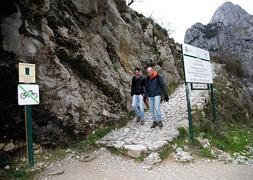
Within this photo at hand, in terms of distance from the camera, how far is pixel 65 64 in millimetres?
9602

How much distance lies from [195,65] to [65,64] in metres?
4.15

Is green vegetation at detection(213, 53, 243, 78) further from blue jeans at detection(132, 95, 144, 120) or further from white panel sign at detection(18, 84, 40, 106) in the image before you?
white panel sign at detection(18, 84, 40, 106)

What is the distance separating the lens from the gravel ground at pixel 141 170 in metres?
6.41

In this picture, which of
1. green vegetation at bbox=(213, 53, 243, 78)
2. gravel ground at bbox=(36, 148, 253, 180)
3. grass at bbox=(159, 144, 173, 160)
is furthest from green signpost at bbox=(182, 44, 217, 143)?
green vegetation at bbox=(213, 53, 243, 78)

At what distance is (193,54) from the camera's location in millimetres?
9195

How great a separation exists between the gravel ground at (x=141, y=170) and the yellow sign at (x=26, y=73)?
7.34 ft

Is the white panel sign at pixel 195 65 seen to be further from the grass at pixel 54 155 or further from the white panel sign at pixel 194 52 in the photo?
the grass at pixel 54 155

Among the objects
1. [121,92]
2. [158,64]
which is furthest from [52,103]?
[158,64]

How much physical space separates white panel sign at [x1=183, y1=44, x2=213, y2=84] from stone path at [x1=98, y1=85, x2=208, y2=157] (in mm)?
1558

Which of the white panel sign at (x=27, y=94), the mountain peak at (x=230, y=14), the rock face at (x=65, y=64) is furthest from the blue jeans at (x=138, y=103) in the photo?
the mountain peak at (x=230, y=14)

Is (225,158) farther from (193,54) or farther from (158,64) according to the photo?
(158,64)

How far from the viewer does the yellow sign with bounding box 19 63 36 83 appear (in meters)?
7.20

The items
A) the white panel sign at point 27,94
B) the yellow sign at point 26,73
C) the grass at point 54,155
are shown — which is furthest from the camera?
the yellow sign at point 26,73

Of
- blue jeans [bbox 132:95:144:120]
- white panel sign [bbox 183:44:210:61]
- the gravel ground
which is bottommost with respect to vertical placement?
the gravel ground
